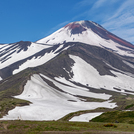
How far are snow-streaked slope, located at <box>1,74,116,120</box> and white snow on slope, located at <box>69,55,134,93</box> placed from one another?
148ft

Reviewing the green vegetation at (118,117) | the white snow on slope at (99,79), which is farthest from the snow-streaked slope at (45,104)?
the white snow on slope at (99,79)

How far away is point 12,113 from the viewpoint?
6212 centimetres

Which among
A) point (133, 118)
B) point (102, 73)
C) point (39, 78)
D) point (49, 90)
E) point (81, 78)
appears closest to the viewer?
point (133, 118)

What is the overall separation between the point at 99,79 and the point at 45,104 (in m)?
104

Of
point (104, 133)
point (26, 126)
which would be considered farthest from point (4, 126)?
point (104, 133)

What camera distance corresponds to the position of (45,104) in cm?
8456

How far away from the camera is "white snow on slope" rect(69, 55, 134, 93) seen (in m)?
173

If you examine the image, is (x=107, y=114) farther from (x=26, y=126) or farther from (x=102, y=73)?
(x=102, y=73)

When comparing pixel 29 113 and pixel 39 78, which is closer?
pixel 29 113

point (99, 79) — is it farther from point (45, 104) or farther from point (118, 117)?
point (118, 117)

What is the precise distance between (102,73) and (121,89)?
31282mm

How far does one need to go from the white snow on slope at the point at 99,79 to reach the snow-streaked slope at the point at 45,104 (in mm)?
45013

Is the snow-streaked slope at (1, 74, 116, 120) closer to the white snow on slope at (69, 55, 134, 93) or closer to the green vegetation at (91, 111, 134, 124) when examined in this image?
the green vegetation at (91, 111, 134, 124)

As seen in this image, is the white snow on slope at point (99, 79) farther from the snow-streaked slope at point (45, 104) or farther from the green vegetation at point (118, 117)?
the green vegetation at point (118, 117)
